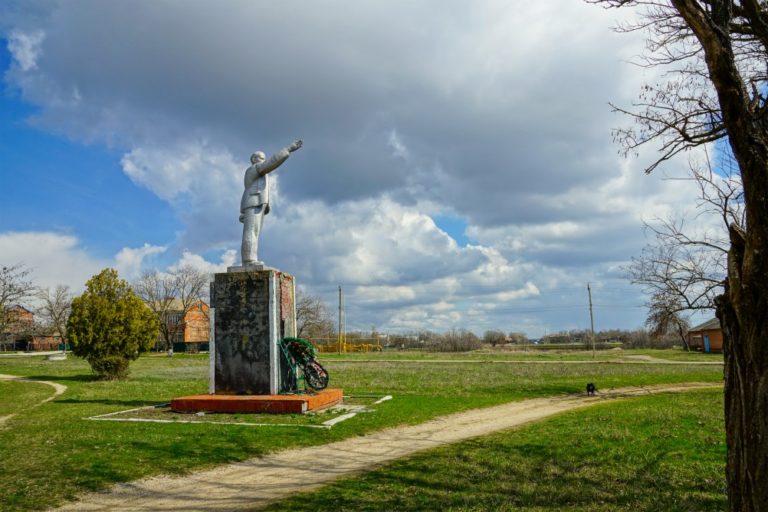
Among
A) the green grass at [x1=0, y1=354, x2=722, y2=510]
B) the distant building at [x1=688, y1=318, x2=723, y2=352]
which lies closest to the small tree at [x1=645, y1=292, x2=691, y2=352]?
the green grass at [x1=0, y1=354, x2=722, y2=510]

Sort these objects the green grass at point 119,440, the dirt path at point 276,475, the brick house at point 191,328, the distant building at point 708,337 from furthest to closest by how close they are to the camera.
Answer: the brick house at point 191,328 → the distant building at point 708,337 → the green grass at point 119,440 → the dirt path at point 276,475

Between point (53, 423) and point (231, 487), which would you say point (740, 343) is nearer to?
point (231, 487)

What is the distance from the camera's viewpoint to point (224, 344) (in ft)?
38.3

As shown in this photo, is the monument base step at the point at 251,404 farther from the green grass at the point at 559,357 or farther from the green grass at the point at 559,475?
the green grass at the point at 559,357

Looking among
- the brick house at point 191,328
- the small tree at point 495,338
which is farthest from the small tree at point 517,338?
the brick house at point 191,328

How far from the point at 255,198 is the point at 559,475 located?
8591 millimetres

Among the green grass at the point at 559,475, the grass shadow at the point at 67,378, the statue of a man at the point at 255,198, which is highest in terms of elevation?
the statue of a man at the point at 255,198

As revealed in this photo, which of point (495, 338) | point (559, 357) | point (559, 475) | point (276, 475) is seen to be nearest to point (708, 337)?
point (559, 357)

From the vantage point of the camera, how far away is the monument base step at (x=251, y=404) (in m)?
10.7

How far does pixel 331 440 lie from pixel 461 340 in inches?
2379

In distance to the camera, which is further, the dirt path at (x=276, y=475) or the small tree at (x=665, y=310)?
the small tree at (x=665, y=310)

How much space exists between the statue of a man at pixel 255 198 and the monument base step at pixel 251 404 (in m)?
2.84

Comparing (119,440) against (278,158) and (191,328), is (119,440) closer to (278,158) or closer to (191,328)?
(278,158)

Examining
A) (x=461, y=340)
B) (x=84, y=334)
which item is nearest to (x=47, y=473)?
(x=84, y=334)
